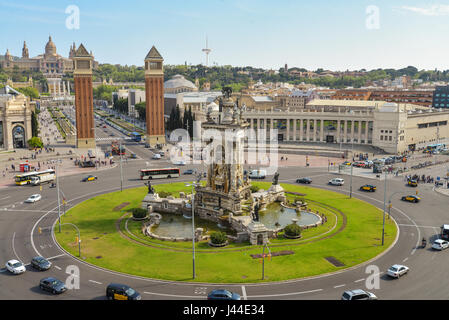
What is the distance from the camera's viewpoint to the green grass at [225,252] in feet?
146

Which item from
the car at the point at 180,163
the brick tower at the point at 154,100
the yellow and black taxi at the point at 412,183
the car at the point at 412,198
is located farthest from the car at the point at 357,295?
the brick tower at the point at 154,100

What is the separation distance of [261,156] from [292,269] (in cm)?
7758

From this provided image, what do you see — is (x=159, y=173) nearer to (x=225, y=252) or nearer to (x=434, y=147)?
(x=225, y=252)

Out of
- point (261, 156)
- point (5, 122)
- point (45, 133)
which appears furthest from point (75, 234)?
point (45, 133)

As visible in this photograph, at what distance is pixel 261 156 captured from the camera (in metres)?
122

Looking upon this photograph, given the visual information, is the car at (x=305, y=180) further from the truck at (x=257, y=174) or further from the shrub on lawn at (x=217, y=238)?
the shrub on lawn at (x=217, y=238)

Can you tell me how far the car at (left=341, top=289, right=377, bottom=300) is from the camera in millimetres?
37497

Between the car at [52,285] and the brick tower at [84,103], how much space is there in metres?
99.0

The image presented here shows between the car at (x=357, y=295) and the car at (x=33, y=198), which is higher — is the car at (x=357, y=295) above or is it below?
below

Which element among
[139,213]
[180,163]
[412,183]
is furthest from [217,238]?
[180,163]

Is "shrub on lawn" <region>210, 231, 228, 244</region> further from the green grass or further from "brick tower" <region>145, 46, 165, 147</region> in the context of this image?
"brick tower" <region>145, 46, 165, 147</region>

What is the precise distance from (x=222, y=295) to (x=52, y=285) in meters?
16.2

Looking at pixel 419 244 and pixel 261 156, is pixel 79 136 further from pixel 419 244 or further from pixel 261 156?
pixel 419 244
